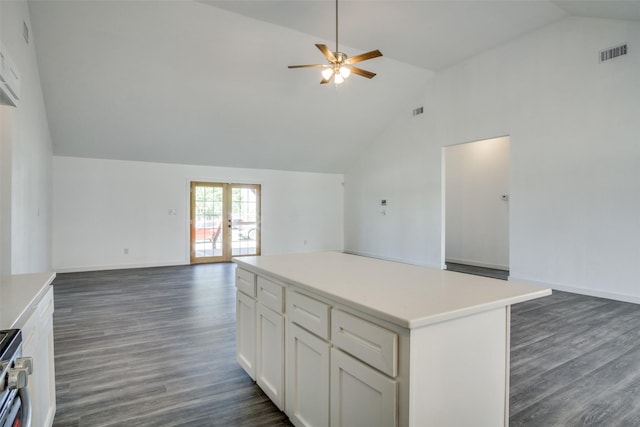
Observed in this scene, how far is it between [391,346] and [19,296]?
161 centimetres

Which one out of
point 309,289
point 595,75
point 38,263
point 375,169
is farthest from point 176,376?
point 375,169

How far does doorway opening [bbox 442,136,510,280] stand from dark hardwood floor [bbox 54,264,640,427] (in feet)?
8.29

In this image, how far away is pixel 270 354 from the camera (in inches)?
83.0

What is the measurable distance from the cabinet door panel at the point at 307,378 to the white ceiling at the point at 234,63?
4212 millimetres

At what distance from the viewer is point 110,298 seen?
4.70 metres

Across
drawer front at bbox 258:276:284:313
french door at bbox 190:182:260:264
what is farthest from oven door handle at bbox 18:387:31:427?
french door at bbox 190:182:260:264

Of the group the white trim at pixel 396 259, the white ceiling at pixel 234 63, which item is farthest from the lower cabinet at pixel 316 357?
the white trim at pixel 396 259

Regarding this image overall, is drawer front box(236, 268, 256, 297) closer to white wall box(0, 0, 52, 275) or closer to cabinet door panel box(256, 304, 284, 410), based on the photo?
cabinet door panel box(256, 304, 284, 410)

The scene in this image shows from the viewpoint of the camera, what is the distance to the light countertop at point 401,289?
4.03ft

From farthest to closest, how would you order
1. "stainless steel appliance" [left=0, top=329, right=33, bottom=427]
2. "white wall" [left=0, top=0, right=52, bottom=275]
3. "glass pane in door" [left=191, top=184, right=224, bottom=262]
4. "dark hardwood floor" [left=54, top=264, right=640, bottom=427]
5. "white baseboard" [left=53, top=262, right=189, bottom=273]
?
"glass pane in door" [left=191, top=184, right=224, bottom=262] → "white baseboard" [left=53, top=262, right=189, bottom=273] → "white wall" [left=0, top=0, right=52, bottom=275] → "dark hardwood floor" [left=54, top=264, right=640, bottom=427] → "stainless steel appliance" [left=0, top=329, right=33, bottom=427]

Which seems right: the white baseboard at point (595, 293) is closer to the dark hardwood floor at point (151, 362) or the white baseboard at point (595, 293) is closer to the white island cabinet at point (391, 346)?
the white island cabinet at point (391, 346)

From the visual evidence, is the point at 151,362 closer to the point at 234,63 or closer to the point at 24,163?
the point at 24,163

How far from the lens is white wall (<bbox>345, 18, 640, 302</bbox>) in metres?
4.52

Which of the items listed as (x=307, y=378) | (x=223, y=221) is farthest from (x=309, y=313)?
(x=223, y=221)
